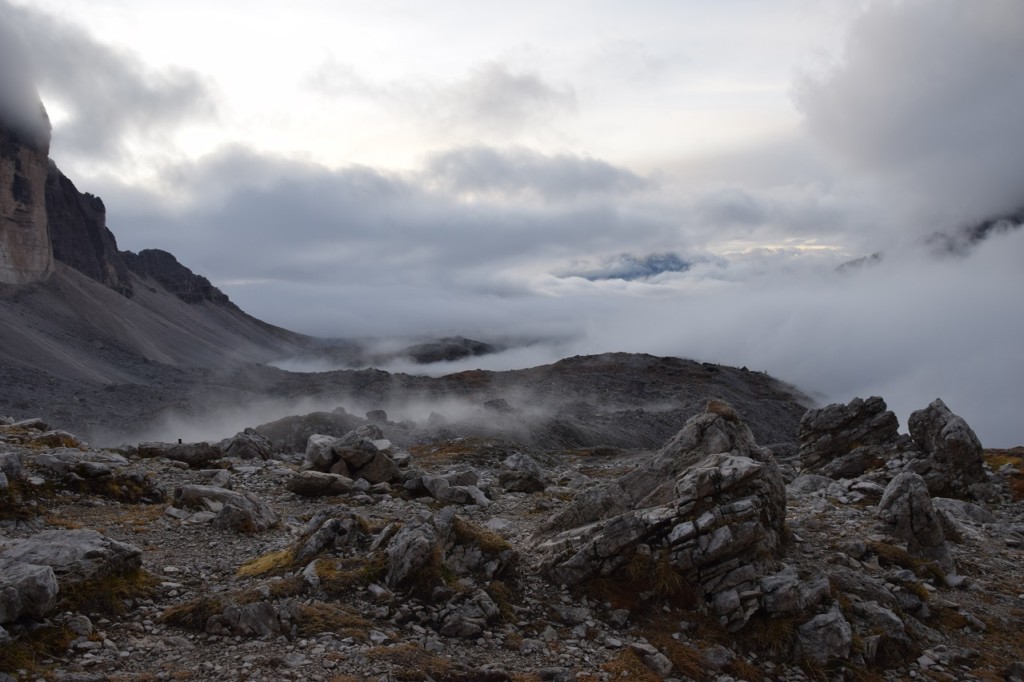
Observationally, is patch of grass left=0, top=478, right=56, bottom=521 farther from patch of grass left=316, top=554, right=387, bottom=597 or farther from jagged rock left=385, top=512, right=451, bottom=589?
jagged rock left=385, top=512, right=451, bottom=589

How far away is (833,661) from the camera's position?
14430mm

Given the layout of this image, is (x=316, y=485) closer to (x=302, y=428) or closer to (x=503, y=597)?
(x=503, y=597)

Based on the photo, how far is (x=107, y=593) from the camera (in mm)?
13438

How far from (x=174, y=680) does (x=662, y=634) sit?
374 inches

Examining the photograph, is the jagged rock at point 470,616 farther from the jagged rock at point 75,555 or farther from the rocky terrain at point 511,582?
the jagged rock at point 75,555

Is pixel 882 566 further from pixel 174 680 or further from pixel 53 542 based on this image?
pixel 53 542

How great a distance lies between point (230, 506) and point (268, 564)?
4174 mm

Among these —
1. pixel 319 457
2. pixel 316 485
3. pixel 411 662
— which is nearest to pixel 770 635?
pixel 411 662

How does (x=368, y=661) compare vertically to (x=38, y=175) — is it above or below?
below

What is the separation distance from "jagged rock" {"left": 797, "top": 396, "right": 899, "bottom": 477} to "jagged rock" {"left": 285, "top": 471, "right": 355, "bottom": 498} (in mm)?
29156

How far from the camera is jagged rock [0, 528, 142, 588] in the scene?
1338 centimetres

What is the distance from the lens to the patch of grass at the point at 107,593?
42.4 feet

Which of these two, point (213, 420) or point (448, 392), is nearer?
point (213, 420)

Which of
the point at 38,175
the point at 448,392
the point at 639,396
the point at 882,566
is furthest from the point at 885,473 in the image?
the point at 38,175
